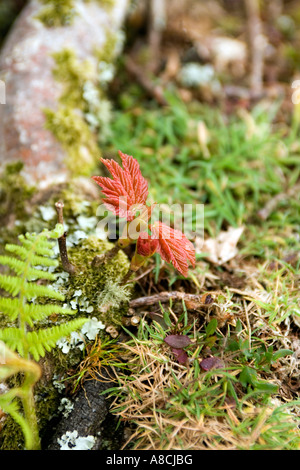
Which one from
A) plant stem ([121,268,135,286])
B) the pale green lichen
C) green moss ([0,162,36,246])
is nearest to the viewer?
plant stem ([121,268,135,286])

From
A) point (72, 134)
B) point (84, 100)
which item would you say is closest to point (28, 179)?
point (72, 134)

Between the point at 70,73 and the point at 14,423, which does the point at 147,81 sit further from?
the point at 14,423

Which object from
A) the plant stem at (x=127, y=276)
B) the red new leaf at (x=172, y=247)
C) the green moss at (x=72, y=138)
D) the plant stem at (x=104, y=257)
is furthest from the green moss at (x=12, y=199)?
the red new leaf at (x=172, y=247)

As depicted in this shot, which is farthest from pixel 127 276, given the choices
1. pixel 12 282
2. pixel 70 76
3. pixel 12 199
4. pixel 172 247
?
pixel 70 76

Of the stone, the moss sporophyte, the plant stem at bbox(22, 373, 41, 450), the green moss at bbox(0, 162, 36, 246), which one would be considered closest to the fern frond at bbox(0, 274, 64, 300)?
the plant stem at bbox(22, 373, 41, 450)

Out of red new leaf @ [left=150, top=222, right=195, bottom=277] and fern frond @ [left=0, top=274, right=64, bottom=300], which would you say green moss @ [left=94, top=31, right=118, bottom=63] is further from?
fern frond @ [left=0, top=274, right=64, bottom=300]
